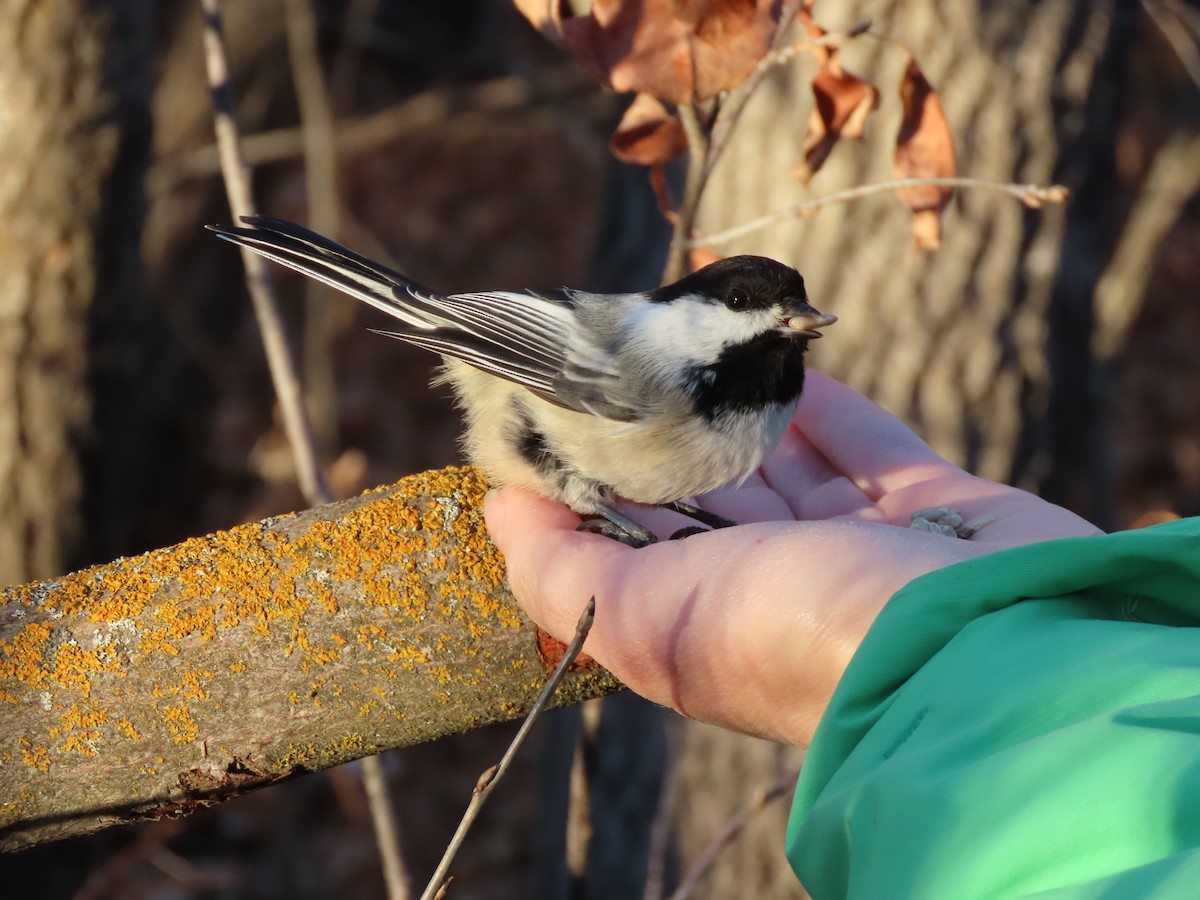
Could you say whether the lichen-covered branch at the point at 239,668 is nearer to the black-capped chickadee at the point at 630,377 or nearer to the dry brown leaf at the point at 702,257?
the black-capped chickadee at the point at 630,377

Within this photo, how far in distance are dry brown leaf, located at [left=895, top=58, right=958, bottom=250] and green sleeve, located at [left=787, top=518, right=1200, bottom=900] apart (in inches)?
35.1

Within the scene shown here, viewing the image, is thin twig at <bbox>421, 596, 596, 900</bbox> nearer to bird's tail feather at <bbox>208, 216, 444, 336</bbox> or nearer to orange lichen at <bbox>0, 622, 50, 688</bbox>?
orange lichen at <bbox>0, 622, 50, 688</bbox>

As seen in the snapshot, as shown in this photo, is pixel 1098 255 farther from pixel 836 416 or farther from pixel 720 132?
pixel 720 132

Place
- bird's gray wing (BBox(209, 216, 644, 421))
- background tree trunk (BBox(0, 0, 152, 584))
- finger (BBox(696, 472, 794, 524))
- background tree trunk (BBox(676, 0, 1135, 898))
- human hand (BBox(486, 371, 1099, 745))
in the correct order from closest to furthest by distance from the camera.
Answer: human hand (BBox(486, 371, 1099, 745)) < bird's gray wing (BBox(209, 216, 644, 421)) < finger (BBox(696, 472, 794, 524)) < background tree trunk (BBox(0, 0, 152, 584)) < background tree trunk (BBox(676, 0, 1135, 898))

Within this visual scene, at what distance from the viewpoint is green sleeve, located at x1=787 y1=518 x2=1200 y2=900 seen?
891 millimetres

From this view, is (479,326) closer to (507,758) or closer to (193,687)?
(193,687)

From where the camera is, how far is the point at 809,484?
234 centimetres

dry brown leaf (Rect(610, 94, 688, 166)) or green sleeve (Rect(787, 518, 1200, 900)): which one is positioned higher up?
dry brown leaf (Rect(610, 94, 688, 166))

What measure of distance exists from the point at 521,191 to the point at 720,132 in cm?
715

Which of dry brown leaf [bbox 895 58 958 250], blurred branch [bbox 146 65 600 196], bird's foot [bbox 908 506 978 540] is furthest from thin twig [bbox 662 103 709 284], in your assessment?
blurred branch [bbox 146 65 600 196]

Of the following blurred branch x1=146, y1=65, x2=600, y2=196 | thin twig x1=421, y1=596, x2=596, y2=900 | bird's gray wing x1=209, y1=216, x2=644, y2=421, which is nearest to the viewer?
thin twig x1=421, y1=596, x2=596, y2=900

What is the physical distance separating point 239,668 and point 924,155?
1421 mm

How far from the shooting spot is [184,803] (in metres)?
1.82

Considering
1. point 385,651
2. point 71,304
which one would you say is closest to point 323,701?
point 385,651
